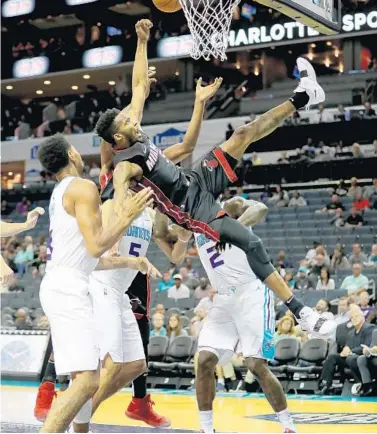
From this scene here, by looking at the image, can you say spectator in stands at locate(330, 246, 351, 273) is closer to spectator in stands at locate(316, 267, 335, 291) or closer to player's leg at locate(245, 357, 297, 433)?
spectator in stands at locate(316, 267, 335, 291)

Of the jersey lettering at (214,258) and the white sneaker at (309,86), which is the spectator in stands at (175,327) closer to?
the jersey lettering at (214,258)

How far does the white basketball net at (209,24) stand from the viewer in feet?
23.6

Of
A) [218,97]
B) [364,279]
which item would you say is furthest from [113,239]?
[218,97]

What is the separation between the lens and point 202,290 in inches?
Result: 573

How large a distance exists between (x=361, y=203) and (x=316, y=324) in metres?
12.5

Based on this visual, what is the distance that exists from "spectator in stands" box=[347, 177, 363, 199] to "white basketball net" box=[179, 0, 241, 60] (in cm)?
1120

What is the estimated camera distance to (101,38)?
88.8ft

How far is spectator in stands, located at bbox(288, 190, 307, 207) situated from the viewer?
63.5ft

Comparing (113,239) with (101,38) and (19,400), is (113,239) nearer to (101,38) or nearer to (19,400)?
(19,400)

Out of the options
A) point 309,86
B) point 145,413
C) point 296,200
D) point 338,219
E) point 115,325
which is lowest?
point 145,413

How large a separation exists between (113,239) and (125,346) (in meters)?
1.38

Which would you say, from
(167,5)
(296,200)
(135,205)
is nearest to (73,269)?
(135,205)

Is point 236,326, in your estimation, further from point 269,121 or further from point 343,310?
point 343,310

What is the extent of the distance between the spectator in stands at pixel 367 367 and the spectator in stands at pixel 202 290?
14.1 ft
